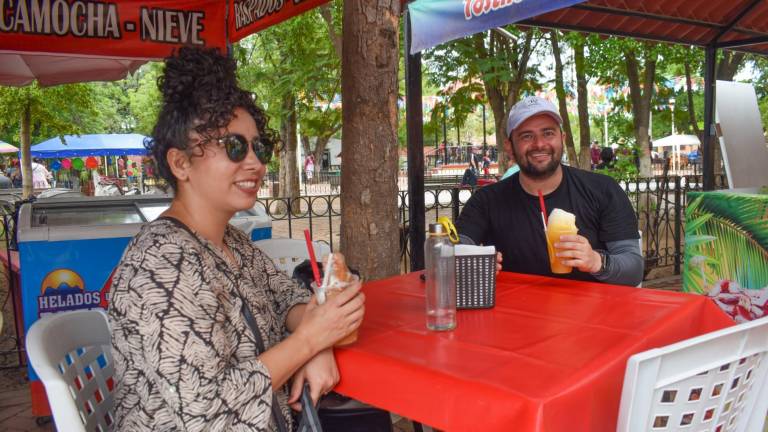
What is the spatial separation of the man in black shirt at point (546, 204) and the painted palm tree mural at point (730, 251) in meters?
1.26

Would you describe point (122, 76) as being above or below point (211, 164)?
above

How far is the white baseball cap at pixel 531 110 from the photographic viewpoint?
2969mm

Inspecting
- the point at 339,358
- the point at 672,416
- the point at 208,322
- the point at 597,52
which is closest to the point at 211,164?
the point at 208,322

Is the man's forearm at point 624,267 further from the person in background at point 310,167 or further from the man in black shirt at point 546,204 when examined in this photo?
the person in background at point 310,167

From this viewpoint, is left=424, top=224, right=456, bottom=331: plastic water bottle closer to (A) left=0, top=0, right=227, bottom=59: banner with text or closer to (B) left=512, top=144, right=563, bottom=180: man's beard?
(B) left=512, top=144, right=563, bottom=180: man's beard

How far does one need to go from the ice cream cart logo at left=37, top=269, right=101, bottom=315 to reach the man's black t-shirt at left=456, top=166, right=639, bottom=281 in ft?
7.52

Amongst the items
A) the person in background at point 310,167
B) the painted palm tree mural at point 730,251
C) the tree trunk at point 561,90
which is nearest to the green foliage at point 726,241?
the painted palm tree mural at point 730,251

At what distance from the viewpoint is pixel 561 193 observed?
299 centimetres

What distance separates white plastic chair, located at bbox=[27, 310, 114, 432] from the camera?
145 centimetres

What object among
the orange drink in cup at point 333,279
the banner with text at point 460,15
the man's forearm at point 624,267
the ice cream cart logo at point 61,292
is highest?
the banner with text at point 460,15

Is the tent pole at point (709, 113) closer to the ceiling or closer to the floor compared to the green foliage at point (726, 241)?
closer to the ceiling

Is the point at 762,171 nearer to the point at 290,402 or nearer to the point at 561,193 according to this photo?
the point at 561,193

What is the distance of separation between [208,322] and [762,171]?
15.3 feet

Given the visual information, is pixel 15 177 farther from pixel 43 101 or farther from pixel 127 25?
pixel 127 25
